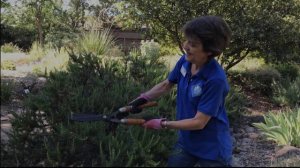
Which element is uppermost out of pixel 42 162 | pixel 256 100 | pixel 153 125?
pixel 153 125

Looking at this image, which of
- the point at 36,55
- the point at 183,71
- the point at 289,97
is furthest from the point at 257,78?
the point at 183,71

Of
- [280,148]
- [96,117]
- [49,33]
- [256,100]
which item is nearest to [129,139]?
[96,117]

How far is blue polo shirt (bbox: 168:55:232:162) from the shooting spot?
123 inches

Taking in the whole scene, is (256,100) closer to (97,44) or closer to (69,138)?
(97,44)

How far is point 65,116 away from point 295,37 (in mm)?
7919

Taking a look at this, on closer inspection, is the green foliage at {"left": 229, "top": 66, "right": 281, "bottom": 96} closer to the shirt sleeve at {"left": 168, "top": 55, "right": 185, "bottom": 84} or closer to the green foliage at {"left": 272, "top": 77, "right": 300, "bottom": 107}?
the green foliage at {"left": 272, "top": 77, "right": 300, "bottom": 107}

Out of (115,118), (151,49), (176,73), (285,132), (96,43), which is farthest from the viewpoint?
(96,43)

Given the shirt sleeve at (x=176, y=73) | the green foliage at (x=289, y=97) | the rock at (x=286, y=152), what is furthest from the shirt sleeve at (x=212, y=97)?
the green foliage at (x=289, y=97)

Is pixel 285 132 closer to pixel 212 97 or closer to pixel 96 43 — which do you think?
pixel 212 97

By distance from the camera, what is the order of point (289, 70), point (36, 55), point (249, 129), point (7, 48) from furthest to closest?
1. point (289, 70)
2. point (36, 55)
3. point (7, 48)
4. point (249, 129)

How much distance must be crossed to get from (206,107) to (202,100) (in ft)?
0.21

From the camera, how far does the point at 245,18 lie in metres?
10.7

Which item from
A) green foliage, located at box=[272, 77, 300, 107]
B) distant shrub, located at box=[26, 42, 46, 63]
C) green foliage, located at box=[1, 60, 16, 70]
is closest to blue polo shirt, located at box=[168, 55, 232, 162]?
green foliage, located at box=[1, 60, 16, 70]

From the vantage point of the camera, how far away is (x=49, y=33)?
60.4 feet
